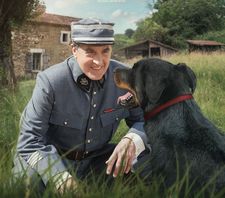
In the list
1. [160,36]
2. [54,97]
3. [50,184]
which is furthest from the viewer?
[160,36]

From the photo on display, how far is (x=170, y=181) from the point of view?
118 inches

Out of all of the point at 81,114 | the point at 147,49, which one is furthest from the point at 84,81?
the point at 147,49

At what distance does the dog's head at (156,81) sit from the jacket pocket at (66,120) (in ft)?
1.83

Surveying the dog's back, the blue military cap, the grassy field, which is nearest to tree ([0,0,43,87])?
the grassy field

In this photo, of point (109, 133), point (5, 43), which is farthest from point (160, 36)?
point (109, 133)

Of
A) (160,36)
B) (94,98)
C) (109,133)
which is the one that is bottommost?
(109,133)

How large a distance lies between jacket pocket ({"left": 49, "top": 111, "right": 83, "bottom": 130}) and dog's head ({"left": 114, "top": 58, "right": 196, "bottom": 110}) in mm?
559

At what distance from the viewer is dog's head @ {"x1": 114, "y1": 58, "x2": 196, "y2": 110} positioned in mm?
3135

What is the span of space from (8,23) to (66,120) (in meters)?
4.84

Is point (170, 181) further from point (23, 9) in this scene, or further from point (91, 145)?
point (23, 9)

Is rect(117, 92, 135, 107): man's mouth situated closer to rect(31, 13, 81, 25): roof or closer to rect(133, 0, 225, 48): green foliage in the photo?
rect(31, 13, 81, 25): roof

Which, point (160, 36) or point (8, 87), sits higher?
point (160, 36)

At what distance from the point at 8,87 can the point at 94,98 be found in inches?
174

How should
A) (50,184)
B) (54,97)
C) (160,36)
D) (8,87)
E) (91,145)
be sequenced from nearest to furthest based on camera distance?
(50,184)
(54,97)
(91,145)
(8,87)
(160,36)
